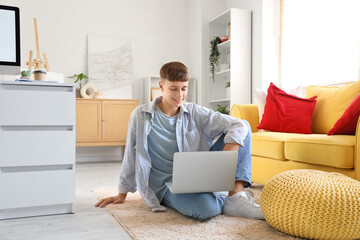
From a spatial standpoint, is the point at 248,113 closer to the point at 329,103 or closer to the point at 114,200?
the point at 329,103

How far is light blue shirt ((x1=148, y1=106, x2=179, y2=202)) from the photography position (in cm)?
195

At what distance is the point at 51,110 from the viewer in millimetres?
1903

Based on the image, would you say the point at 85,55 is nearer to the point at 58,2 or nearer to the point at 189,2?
the point at 58,2

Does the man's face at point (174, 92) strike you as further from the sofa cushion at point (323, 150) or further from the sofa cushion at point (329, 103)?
the sofa cushion at point (329, 103)

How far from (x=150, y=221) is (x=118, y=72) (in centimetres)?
327

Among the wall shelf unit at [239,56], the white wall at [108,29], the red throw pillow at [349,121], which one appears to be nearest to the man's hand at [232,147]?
the red throw pillow at [349,121]

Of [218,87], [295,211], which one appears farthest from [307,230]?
[218,87]

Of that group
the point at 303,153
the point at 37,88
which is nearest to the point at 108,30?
the point at 37,88

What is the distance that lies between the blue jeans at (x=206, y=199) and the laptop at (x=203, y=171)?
0.34 ft

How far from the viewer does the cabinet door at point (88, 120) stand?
4250mm

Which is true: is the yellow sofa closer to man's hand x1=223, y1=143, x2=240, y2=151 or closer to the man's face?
man's hand x1=223, y1=143, x2=240, y2=151

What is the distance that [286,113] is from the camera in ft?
9.23

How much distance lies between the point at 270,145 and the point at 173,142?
879 mm

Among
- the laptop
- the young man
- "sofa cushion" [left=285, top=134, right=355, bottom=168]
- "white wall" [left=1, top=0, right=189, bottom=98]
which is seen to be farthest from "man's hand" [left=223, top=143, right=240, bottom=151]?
"white wall" [left=1, top=0, right=189, bottom=98]
